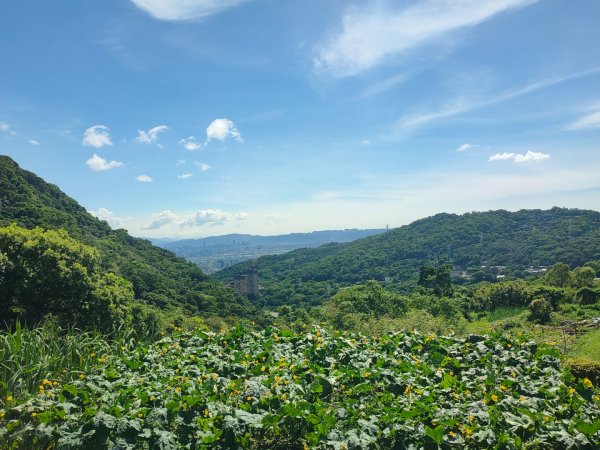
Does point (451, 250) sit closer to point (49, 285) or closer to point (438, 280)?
point (438, 280)

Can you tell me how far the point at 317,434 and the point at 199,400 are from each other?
1.00 metres

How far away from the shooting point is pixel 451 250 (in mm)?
78750

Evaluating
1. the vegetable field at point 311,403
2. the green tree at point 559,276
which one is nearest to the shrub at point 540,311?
the green tree at point 559,276

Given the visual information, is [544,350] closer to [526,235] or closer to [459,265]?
[459,265]

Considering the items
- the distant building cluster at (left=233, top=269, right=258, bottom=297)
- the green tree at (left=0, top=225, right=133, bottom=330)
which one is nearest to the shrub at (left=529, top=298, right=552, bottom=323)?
the green tree at (left=0, top=225, right=133, bottom=330)

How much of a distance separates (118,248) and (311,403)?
39.7 m

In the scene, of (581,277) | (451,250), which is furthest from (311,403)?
(451,250)

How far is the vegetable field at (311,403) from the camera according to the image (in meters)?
3.00

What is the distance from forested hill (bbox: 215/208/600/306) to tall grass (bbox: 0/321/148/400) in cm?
4905

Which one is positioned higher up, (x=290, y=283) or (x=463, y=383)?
(x=463, y=383)

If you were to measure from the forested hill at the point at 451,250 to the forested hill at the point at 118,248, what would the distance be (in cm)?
1852

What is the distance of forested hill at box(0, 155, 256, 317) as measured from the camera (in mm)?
28734

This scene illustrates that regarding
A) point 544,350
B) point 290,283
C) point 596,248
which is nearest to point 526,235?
point 596,248

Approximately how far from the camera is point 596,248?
5709cm
